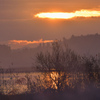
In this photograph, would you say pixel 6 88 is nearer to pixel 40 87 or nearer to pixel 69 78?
pixel 40 87

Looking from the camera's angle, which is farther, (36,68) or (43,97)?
(36,68)

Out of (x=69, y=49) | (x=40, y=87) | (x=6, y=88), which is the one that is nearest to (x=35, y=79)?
(x=40, y=87)

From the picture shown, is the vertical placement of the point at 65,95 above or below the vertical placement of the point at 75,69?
below

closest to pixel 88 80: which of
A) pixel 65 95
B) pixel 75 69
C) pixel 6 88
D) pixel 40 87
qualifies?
pixel 75 69

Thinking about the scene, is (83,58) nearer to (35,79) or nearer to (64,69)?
(64,69)

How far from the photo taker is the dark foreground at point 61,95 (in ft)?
49.7

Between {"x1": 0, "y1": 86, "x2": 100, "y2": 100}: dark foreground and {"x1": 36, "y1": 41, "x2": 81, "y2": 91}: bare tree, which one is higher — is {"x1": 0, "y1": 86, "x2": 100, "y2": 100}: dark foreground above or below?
below

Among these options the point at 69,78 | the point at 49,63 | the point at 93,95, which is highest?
the point at 49,63

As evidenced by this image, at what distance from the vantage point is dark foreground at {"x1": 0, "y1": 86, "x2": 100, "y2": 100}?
1515cm

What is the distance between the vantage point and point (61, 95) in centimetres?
1537

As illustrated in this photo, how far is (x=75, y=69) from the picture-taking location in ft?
54.1

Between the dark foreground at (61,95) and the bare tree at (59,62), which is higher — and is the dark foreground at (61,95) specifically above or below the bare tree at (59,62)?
below

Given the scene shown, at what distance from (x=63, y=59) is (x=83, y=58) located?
1.45m

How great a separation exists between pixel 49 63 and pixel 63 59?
1047 mm
